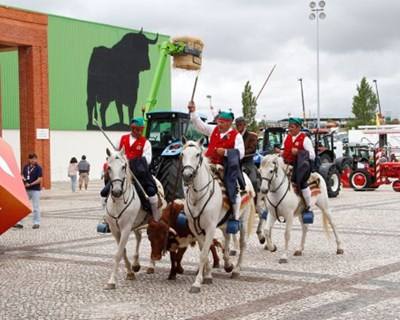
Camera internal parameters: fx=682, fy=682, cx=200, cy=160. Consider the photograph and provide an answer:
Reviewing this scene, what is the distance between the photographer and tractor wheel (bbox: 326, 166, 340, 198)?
25906 millimetres

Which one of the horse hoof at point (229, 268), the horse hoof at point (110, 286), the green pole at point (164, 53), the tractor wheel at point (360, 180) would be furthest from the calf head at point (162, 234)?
the tractor wheel at point (360, 180)

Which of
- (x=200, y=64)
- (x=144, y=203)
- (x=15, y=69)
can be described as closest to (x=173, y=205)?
(x=144, y=203)

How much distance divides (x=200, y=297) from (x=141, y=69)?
3968 centimetres

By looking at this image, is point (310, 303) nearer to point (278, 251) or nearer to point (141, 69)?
point (278, 251)

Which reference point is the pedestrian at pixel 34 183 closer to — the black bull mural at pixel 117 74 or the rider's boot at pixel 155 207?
the rider's boot at pixel 155 207

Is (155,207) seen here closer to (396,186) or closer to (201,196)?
(201,196)

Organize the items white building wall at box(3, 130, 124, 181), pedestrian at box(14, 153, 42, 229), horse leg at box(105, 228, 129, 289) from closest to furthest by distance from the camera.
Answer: horse leg at box(105, 228, 129, 289) → pedestrian at box(14, 153, 42, 229) → white building wall at box(3, 130, 124, 181)

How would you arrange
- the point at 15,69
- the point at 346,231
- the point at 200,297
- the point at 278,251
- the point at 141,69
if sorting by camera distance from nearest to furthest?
the point at 200,297, the point at 278,251, the point at 346,231, the point at 15,69, the point at 141,69

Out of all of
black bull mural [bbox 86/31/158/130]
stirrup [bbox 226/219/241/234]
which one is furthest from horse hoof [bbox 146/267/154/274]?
black bull mural [bbox 86/31/158/130]

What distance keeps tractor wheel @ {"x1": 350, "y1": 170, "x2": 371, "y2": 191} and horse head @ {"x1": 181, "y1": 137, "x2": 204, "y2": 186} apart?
73.8 feet

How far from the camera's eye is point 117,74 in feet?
149

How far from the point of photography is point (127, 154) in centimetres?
1014

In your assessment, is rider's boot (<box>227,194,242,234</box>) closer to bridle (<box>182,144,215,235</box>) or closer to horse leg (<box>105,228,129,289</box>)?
bridle (<box>182,144,215,235</box>)

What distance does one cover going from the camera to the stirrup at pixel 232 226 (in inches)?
388
